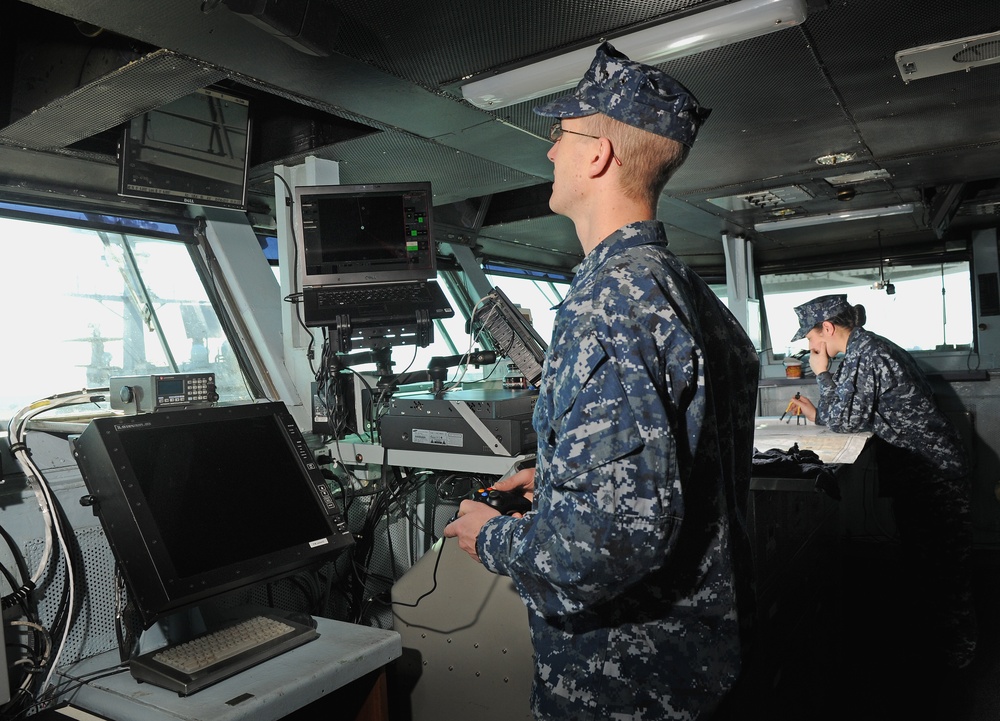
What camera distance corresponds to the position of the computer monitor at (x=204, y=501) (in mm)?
1436

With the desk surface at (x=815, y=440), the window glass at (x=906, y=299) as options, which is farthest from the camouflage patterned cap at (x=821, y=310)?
the window glass at (x=906, y=299)

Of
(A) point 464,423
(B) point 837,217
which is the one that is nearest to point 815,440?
(A) point 464,423

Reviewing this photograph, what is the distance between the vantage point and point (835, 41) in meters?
2.49

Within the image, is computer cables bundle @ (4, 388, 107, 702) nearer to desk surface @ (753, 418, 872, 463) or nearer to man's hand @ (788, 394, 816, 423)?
desk surface @ (753, 418, 872, 463)

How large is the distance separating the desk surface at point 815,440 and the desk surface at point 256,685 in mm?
1853

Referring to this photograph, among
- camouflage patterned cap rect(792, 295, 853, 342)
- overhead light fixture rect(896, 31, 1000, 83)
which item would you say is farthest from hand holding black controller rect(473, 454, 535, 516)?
camouflage patterned cap rect(792, 295, 853, 342)

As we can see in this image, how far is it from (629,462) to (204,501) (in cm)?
103

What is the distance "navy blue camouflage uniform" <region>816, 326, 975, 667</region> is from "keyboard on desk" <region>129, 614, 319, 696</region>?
9.63 ft

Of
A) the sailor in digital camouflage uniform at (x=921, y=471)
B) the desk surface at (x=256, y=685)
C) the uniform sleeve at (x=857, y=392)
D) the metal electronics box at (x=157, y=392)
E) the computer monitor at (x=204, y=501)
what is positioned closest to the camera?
the desk surface at (x=256, y=685)

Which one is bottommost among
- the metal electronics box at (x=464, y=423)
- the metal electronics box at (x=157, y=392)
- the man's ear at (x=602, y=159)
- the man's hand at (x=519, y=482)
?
the man's hand at (x=519, y=482)

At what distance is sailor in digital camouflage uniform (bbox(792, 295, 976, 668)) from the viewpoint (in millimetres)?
3209

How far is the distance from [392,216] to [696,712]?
197 cm

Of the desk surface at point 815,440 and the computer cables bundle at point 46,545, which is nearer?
the computer cables bundle at point 46,545

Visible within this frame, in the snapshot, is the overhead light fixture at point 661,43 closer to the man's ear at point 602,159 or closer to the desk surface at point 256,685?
the man's ear at point 602,159
